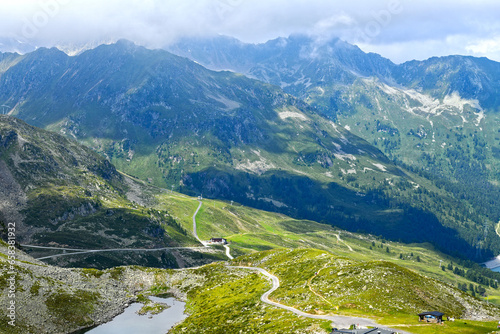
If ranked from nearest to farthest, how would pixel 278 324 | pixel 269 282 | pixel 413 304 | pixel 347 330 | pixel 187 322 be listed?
pixel 347 330, pixel 278 324, pixel 413 304, pixel 187 322, pixel 269 282

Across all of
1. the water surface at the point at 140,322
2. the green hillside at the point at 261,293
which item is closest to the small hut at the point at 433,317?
the green hillside at the point at 261,293

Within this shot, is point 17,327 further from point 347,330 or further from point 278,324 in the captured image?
point 347,330

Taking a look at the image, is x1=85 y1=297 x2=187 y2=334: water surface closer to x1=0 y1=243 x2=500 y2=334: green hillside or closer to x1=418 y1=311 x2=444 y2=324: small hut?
x1=0 y1=243 x2=500 y2=334: green hillside

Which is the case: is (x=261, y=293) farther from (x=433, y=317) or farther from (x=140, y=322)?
(x=433, y=317)

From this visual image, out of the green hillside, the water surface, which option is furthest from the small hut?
the water surface

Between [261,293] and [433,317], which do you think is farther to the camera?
[261,293]

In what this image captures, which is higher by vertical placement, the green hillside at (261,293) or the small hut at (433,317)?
the small hut at (433,317)

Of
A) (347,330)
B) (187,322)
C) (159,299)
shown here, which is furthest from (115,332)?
(347,330)

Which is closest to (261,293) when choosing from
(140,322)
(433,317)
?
(140,322)

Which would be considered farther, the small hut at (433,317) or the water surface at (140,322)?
the water surface at (140,322)

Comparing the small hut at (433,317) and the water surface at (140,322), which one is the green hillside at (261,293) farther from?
the water surface at (140,322)

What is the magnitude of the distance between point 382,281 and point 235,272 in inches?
3082

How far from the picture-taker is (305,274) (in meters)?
155

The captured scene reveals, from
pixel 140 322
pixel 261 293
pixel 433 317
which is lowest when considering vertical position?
pixel 140 322
